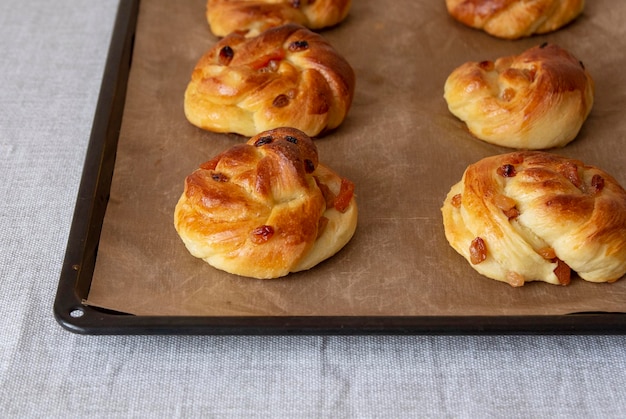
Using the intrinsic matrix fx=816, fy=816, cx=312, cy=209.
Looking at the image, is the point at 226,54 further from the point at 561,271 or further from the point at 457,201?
the point at 561,271

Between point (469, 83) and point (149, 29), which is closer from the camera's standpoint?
point (469, 83)

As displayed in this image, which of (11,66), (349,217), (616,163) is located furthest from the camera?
(11,66)

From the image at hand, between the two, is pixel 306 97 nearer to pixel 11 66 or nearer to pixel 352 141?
pixel 352 141

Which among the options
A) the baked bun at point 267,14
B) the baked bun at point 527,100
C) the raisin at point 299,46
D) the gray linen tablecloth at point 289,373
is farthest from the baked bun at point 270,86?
the gray linen tablecloth at point 289,373

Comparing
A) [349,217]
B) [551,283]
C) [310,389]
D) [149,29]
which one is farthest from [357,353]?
[149,29]

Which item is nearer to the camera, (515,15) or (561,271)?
(561,271)

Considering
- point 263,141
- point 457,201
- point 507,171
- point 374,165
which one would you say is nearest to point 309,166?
point 263,141
